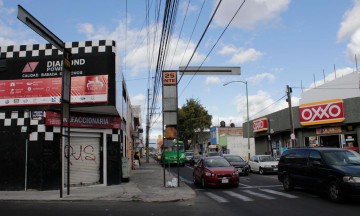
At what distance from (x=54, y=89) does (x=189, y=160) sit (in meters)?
32.7

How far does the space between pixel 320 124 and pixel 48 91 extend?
22.6 meters

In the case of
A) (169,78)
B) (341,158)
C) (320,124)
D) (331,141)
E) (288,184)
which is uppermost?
(169,78)

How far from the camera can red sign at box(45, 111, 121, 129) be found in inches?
642

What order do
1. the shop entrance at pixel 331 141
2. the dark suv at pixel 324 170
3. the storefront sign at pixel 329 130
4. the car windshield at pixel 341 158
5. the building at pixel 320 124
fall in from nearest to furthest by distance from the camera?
1. the dark suv at pixel 324 170
2. the car windshield at pixel 341 158
3. the building at pixel 320 124
4. the storefront sign at pixel 329 130
5. the shop entrance at pixel 331 141

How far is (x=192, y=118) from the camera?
70250 millimetres

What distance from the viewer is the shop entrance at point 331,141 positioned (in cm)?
3056

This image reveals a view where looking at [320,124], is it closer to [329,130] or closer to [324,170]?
[329,130]

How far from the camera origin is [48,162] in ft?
52.8

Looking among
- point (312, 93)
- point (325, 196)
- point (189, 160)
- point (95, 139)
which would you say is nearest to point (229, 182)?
point (325, 196)

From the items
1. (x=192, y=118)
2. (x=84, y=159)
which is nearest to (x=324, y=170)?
(x=84, y=159)

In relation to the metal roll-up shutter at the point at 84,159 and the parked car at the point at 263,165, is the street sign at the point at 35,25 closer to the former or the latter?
the metal roll-up shutter at the point at 84,159

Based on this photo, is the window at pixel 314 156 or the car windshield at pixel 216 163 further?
the car windshield at pixel 216 163

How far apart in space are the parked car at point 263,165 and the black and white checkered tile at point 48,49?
1439 centimetres

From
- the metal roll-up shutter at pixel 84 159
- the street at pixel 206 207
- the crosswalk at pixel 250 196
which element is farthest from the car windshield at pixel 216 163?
the metal roll-up shutter at pixel 84 159
